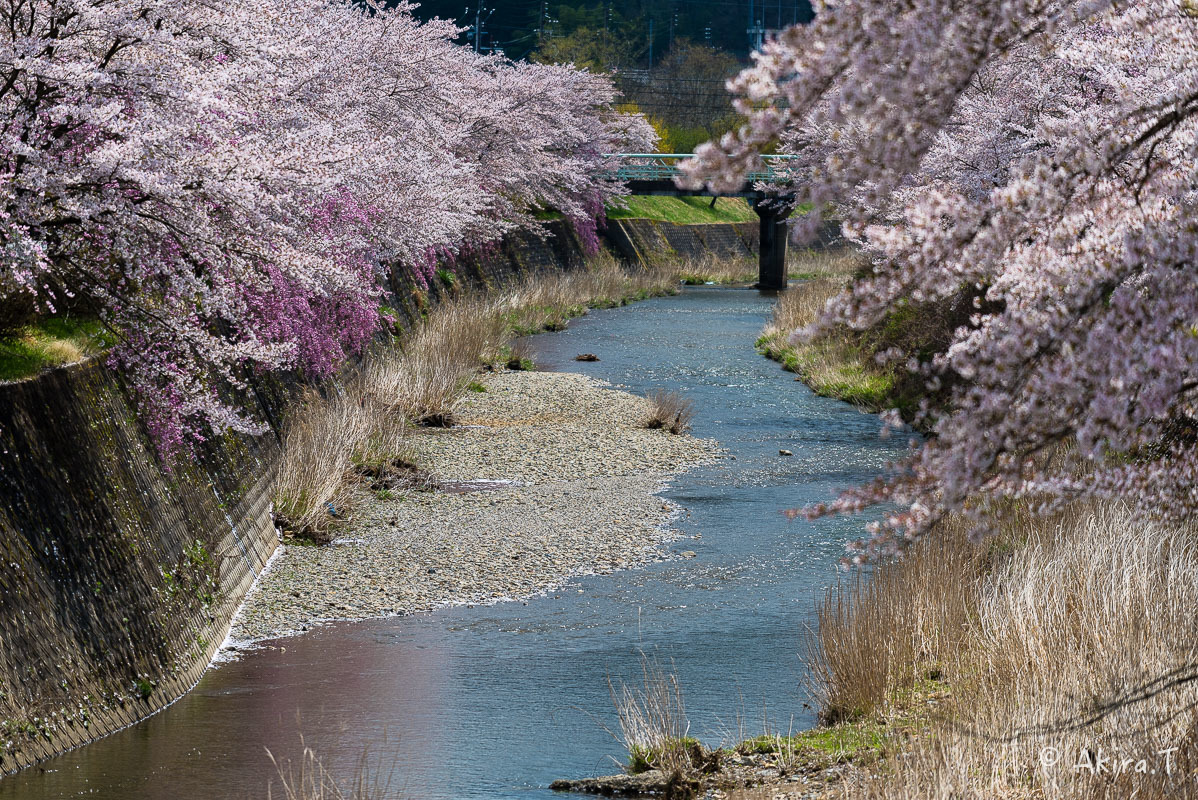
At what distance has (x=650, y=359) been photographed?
34688mm

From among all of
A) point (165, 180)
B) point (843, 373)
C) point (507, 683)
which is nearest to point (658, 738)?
point (507, 683)

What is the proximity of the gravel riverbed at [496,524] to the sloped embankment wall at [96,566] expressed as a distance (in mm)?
774

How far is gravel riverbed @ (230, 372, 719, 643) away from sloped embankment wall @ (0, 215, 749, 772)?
2.54ft

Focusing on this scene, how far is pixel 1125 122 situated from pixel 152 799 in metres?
7.03

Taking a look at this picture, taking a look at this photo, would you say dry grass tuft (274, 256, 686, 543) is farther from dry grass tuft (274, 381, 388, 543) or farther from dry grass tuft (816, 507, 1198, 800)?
dry grass tuft (816, 507, 1198, 800)

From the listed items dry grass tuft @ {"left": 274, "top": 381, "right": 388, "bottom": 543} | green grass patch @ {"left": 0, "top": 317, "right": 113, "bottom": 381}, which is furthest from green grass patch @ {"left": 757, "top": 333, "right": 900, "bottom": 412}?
green grass patch @ {"left": 0, "top": 317, "right": 113, "bottom": 381}

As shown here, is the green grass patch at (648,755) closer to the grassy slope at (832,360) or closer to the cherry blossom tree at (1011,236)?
the cherry blossom tree at (1011,236)

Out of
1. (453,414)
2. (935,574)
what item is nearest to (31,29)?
(935,574)

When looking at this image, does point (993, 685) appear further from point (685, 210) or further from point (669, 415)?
point (685, 210)

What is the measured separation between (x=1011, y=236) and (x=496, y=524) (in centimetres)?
1324

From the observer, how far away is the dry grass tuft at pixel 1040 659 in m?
6.48

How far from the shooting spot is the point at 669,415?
24.3 m

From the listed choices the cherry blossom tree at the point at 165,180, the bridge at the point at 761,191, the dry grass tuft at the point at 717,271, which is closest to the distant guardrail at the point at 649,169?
the bridge at the point at 761,191

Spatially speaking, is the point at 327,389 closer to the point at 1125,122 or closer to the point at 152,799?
the point at 152,799
